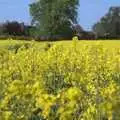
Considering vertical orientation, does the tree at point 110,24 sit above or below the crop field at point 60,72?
below

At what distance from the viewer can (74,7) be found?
2970 inches

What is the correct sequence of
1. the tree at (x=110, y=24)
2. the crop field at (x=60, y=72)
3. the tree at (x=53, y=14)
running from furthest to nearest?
the tree at (x=53, y=14), the tree at (x=110, y=24), the crop field at (x=60, y=72)

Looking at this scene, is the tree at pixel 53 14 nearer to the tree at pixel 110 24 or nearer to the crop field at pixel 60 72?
the tree at pixel 110 24

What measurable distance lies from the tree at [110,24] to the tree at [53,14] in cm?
307

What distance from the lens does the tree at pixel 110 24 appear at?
212 ft

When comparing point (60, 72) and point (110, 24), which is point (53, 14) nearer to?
point (110, 24)

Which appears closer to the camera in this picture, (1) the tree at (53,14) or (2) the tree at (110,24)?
(2) the tree at (110,24)

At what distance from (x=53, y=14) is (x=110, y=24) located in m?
7.26

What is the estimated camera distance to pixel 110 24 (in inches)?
2699

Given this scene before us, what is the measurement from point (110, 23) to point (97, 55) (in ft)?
194

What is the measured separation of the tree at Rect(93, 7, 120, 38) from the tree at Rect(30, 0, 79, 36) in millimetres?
3074

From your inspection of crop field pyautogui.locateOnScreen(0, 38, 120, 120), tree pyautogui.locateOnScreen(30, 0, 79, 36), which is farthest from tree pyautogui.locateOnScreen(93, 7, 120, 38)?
crop field pyautogui.locateOnScreen(0, 38, 120, 120)

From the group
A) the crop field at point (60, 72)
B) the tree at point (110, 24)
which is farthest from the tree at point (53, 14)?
the crop field at point (60, 72)

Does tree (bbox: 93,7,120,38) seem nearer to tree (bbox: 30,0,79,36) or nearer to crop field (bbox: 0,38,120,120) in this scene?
tree (bbox: 30,0,79,36)
